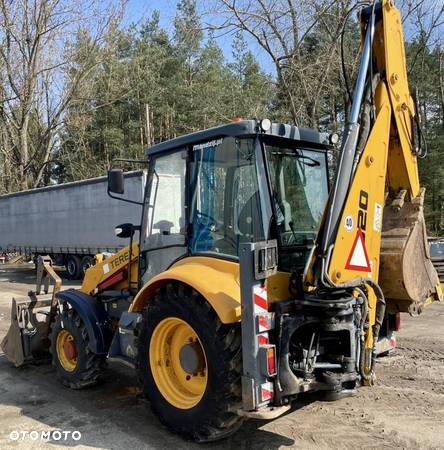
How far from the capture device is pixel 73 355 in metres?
5.57

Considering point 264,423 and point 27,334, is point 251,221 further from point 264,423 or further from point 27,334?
point 27,334

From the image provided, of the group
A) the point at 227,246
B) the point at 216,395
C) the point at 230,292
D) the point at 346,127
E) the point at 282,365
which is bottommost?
the point at 216,395

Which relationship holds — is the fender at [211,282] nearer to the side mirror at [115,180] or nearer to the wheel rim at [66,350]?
the side mirror at [115,180]

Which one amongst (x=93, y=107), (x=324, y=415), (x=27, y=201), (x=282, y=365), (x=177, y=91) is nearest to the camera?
(x=282, y=365)

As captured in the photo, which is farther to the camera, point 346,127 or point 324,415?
point 324,415

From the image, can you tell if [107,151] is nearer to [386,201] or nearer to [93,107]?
[93,107]

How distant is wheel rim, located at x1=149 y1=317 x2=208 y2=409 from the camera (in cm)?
408

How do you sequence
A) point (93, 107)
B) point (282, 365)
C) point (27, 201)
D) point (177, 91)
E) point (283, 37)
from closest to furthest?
point (282, 365), point (283, 37), point (27, 201), point (93, 107), point (177, 91)

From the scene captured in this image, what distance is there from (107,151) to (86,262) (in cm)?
1987

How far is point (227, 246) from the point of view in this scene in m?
4.19

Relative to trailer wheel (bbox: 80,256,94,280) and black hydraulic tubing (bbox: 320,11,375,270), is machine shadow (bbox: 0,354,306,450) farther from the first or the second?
trailer wheel (bbox: 80,256,94,280)

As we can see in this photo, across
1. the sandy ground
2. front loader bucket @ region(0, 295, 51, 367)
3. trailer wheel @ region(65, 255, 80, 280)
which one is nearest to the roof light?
the sandy ground

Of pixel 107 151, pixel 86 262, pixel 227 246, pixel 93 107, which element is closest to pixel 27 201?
pixel 86 262

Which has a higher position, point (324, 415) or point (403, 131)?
point (403, 131)
